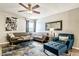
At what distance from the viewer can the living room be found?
6.10 feet

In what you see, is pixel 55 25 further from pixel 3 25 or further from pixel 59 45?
pixel 3 25

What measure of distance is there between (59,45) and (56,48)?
0.10m

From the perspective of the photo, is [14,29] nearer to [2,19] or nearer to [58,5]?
[2,19]

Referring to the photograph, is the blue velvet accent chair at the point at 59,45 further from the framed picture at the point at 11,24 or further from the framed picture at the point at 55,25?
the framed picture at the point at 11,24

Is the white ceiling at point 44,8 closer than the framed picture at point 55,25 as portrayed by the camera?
Yes

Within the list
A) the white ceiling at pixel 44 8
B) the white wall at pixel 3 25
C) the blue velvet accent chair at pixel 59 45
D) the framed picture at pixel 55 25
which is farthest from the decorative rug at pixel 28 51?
the white ceiling at pixel 44 8

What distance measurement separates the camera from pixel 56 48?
6.12ft

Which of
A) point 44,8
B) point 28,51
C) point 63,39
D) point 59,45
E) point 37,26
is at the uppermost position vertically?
point 44,8

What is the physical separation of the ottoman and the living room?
0.9 inches

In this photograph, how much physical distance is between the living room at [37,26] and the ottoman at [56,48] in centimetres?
2

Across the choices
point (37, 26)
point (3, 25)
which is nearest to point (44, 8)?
point (37, 26)

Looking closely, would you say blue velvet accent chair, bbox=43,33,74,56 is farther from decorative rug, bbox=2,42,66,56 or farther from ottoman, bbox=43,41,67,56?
decorative rug, bbox=2,42,66,56

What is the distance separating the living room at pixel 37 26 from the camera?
1859 mm

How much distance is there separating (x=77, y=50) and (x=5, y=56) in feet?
5.01
